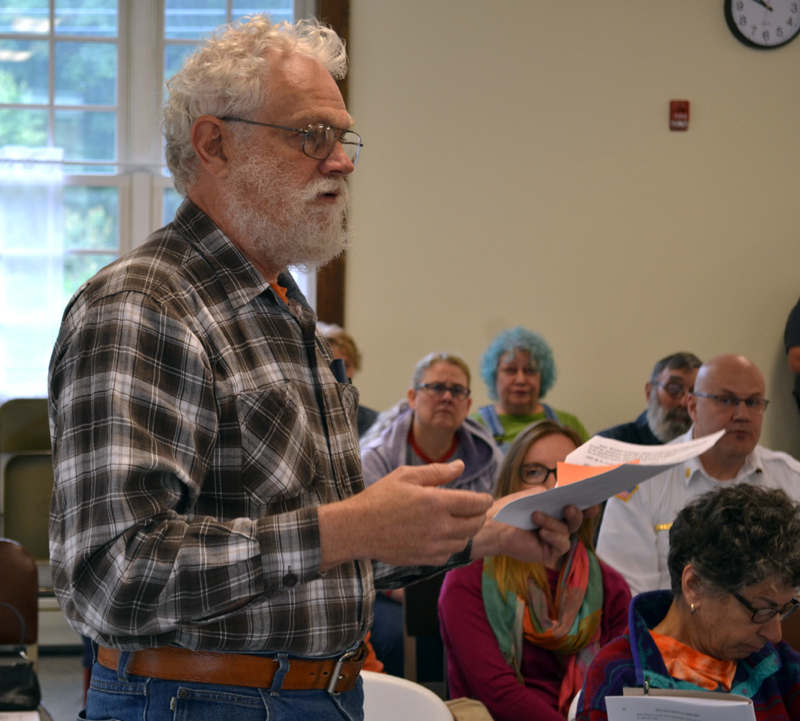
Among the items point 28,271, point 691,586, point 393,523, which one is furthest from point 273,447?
point 28,271

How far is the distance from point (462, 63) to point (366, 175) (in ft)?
2.52

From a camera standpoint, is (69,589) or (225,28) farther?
(225,28)

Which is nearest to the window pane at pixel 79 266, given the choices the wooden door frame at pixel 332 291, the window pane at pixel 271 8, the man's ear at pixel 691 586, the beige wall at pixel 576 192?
the wooden door frame at pixel 332 291

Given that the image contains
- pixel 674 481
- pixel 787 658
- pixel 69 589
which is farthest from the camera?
pixel 674 481

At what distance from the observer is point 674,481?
8.94 ft

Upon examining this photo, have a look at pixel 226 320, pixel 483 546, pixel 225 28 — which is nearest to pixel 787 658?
A: pixel 483 546

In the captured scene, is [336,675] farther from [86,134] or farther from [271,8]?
[271,8]

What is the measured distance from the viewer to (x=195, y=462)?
954 mm

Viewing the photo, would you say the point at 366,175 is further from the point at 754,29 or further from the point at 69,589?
the point at 69,589

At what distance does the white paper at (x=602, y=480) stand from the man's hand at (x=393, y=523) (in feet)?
0.60

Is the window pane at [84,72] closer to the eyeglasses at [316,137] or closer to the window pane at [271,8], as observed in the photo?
the window pane at [271,8]

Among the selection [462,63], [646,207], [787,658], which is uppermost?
[462,63]

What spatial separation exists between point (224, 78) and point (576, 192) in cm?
355

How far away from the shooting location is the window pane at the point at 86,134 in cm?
427
